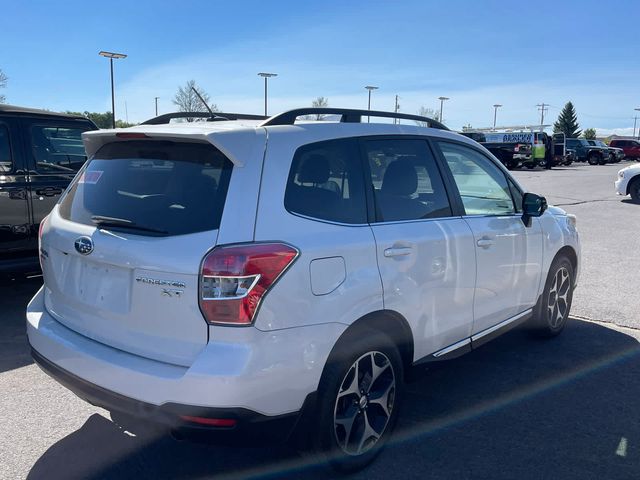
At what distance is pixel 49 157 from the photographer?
5855 millimetres

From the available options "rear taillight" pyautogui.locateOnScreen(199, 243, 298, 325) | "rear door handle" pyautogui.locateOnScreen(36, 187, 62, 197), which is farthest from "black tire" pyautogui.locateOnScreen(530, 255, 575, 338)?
"rear door handle" pyautogui.locateOnScreen(36, 187, 62, 197)

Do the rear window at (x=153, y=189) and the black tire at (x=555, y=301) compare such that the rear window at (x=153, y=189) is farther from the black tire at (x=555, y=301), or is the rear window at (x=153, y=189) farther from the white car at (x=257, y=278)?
the black tire at (x=555, y=301)

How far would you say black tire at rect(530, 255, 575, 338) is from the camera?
4.78 metres

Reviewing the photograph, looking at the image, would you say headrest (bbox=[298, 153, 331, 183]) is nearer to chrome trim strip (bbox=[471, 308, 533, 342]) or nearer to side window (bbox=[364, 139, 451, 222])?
side window (bbox=[364, 139, 451, 222])

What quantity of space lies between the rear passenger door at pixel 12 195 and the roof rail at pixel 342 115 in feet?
12.1

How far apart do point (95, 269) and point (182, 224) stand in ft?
1.88

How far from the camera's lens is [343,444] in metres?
2.94

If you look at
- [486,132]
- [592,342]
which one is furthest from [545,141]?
[592,342]

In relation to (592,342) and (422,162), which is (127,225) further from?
(592,342)

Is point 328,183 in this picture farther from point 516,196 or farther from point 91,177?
point 516,196

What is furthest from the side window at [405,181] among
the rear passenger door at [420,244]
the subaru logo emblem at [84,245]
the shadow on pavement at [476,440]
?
the subaru logo emblem at [84,245]

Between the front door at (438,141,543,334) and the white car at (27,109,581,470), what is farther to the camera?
the front door at (438,141,543,334)

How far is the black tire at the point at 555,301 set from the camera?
4777mm

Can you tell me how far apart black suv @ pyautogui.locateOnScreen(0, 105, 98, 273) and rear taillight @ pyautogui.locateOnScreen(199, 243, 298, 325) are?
3885 mm
